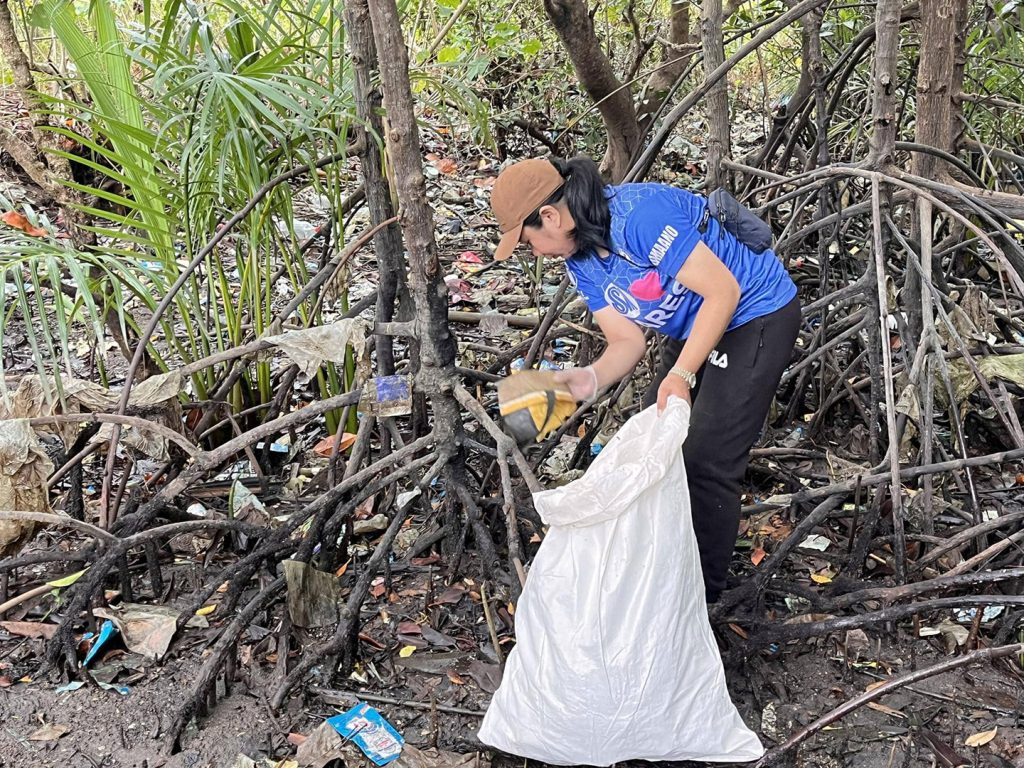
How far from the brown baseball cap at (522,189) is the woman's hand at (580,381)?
1.29 ft

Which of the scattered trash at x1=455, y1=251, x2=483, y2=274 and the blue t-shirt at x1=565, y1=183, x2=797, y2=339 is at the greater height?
the blue t-shirt at x1=565, y1=183, x2=797, y2=339

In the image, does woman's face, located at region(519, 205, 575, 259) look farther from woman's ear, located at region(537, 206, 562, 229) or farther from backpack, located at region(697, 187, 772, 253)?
backpack, located at region(697, 187, 772, 253)

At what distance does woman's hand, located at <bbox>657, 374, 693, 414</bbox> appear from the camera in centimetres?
214

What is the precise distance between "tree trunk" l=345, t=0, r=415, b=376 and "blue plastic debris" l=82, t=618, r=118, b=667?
1.05 metres

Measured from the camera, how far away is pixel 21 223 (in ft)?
8.87

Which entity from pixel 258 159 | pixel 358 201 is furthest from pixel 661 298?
pixel 358 201

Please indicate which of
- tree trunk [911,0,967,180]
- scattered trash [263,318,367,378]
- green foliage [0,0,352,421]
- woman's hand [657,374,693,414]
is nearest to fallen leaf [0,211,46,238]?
green foliage [0,0,352,421]

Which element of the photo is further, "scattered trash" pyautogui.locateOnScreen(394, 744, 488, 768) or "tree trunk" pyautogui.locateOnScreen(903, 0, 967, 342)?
"tree trunk" pyautogui.locateOnScreen(903, 0, 967, 342)

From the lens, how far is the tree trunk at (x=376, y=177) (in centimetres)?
258

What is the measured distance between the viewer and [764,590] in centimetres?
244

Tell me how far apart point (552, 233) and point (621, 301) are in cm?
28

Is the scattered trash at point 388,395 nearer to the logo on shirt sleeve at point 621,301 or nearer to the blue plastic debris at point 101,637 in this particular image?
the logo on shirt sleeve at point 621,301

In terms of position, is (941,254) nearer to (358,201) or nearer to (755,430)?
(755,430)

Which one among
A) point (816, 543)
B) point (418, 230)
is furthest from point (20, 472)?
point (816, 543)
